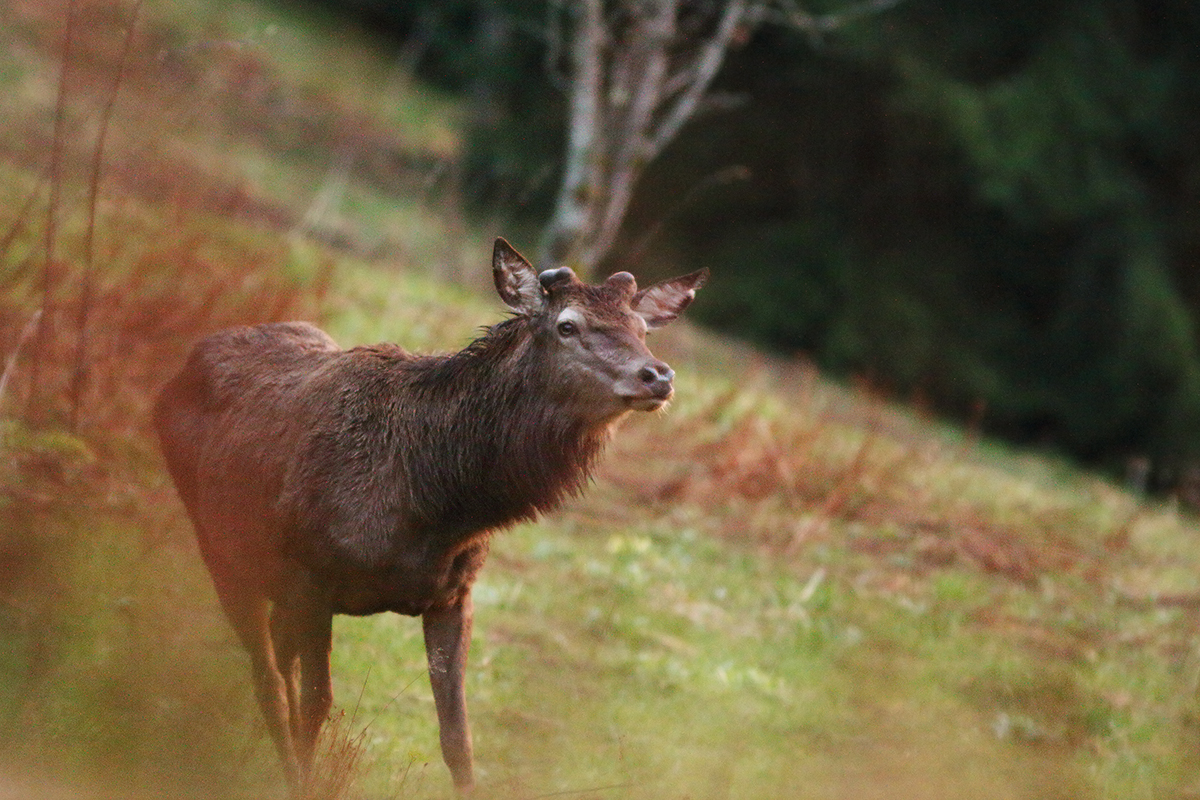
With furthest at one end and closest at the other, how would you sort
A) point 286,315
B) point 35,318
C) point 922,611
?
point 922,611, point 286,315, point 35,318

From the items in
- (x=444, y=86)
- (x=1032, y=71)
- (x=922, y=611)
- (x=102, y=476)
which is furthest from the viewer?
(x=444, y=86)

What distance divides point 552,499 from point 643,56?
8.92m

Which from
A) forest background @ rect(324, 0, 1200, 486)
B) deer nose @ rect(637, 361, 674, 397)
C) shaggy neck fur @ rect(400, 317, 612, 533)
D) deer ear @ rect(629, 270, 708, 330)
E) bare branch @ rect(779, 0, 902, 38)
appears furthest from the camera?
forest background @ rect(324, 0, 1200, 486)

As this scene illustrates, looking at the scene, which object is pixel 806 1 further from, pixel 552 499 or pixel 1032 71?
pixel 552 499

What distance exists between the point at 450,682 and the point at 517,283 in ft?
5.01

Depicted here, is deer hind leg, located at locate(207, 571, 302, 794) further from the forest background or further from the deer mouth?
the forest background

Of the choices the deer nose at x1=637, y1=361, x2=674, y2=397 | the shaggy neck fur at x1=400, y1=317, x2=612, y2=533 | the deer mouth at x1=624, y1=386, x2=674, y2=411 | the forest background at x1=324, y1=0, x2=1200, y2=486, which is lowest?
the forest background at x1=324, y1=0, x2=1200, y2=486

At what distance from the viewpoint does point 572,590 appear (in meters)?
8.43

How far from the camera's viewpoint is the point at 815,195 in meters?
22.4

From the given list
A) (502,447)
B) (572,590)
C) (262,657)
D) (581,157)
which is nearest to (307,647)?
(262,657)

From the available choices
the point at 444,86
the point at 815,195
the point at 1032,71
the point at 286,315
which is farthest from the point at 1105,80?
the point at 286,315

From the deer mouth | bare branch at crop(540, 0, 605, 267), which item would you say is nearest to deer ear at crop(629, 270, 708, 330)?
the deer mouth

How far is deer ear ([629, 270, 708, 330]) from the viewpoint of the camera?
539 centimetres

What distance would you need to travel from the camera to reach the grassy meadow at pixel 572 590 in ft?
17.9
